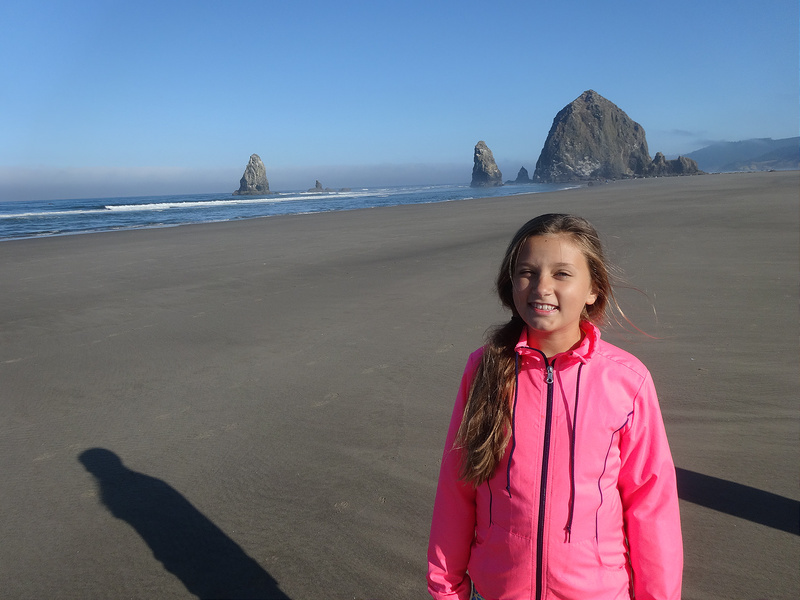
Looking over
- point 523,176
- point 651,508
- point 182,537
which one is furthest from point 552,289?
point 523,176

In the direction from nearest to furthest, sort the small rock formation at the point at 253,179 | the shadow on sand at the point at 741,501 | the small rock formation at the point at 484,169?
the shadow on sand at the point at 741,501
the small rock formation at the point at 253,179
the small rock formation at the point at 484,169

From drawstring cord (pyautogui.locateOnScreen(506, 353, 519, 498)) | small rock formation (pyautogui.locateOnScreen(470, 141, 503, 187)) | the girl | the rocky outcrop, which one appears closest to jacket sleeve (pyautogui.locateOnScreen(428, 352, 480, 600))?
the girl

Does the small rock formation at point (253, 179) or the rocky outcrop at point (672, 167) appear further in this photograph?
the rocky outcrop at point (672, 167)

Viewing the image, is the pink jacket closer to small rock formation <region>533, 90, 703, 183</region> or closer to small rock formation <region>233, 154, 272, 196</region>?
small rock formation <region>233, 154, 272, 196</region>

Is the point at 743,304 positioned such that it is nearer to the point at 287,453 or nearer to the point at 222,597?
the point at 287,453

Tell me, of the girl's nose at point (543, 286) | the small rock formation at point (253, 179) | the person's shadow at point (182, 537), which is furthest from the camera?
the small rock formation at point (253, 179)

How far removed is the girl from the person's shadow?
A: 45.2 inches

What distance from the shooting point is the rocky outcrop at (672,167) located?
106 m

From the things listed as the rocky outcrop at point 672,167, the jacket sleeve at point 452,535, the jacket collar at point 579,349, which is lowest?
the jacket sleeve at point 452,535

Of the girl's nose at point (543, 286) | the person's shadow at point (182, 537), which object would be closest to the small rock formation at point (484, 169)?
the person's shadow at point (182, 537)

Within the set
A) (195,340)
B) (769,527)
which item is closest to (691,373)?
(769,527)

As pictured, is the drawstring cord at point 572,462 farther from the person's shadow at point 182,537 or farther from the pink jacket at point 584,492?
the person's shadow at point 182,537

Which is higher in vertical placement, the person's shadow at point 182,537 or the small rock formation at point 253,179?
the small rock formation at point 253,179

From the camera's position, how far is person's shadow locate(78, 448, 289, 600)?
2291 mm
